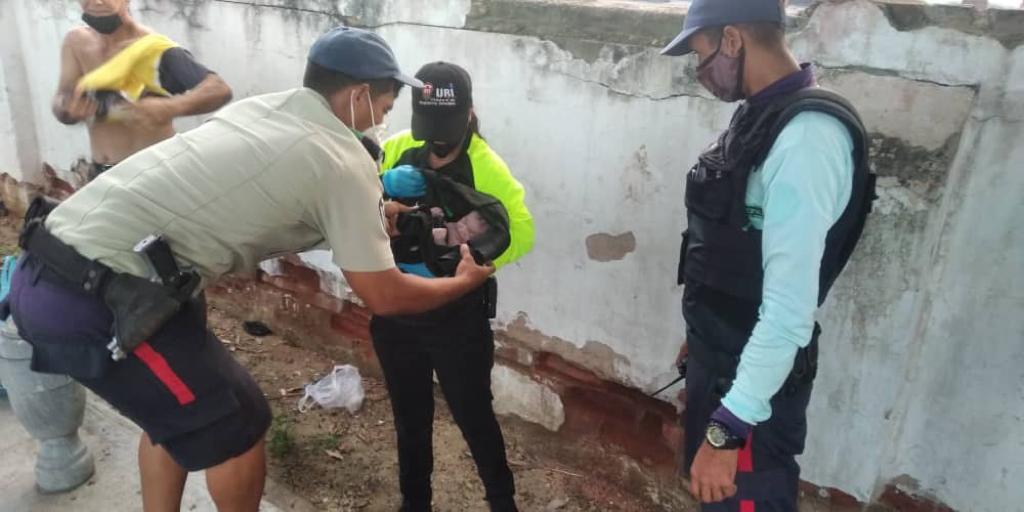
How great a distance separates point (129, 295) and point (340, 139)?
2.15 feet

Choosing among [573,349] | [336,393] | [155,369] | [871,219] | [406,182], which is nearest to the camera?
[155,369]

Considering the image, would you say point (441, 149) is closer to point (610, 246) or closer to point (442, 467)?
point (610, 246)

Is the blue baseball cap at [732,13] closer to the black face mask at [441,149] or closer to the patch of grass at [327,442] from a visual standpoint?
the black face mask at [441,149]

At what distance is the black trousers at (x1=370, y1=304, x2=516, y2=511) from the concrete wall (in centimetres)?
64

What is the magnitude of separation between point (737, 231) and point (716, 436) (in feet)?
1.60

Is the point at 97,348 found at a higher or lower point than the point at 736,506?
higher

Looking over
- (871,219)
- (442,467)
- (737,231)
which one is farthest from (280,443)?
(871,219)

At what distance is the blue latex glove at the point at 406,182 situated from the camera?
93.5 inches

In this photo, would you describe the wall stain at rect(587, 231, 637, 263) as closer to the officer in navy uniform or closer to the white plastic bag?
the officer in navy uniform

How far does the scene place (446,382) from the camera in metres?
2.51

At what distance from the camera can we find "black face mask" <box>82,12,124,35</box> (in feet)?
10.7

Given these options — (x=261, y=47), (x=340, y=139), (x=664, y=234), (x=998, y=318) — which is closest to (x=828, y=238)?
(x=998, y=318)

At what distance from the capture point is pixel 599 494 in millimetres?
3152

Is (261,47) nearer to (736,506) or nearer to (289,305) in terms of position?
(289,305)
